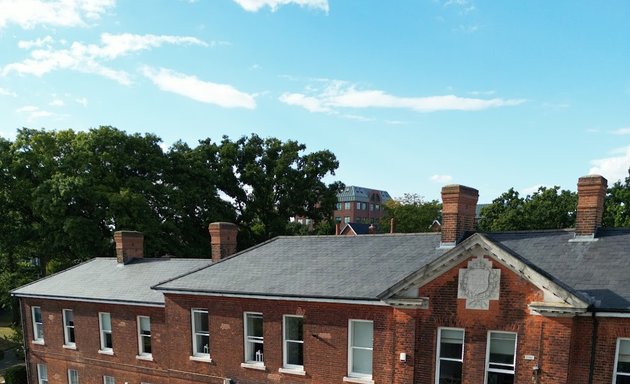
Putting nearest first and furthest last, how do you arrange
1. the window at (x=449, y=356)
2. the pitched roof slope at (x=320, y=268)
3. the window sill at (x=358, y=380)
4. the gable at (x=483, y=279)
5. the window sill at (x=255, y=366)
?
the gable at (x=483, y=279), the window at (x=449, y=356), the window sill at (x=358, y=380), the pitched roof slope at (x=320, y=268), the window sill at (x=255, y=366)

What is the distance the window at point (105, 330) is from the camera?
2103 cm

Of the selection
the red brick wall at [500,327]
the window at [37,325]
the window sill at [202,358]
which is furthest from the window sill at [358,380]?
the window at [37,325]

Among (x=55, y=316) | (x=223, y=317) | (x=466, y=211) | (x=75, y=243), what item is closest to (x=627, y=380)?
(x=466, y=211)

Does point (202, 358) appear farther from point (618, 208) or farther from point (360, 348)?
point (618, 208)

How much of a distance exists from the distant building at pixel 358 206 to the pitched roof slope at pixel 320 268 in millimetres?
99405

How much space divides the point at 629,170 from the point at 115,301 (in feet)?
146

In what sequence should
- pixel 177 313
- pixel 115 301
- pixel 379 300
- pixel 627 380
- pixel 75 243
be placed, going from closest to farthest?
1. pixel 627 380
2. pixel 379 300
3. pixel 177 313
4. pixel 115 301
5. pixel 75 243

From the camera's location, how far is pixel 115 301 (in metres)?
19.8

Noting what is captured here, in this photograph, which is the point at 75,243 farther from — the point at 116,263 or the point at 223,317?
the point at 223,317

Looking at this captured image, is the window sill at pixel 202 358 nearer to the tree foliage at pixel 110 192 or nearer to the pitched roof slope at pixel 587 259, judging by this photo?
the pitched roof slope at pixel 587 259

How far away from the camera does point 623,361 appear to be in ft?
35.4

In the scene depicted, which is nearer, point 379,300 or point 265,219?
point 379,300

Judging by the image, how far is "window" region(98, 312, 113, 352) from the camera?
21.0 m

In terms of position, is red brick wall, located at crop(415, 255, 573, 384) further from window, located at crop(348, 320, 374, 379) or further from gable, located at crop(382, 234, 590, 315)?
window, located at crop(348, 320, 374, 379)
